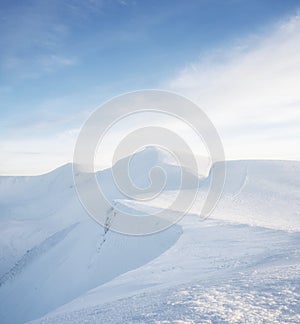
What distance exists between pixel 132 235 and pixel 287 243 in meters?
15.4

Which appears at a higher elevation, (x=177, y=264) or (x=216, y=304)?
(x=216, y=304)

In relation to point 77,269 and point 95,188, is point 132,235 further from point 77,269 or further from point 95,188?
point 95,188

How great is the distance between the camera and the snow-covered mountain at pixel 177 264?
7.90 m

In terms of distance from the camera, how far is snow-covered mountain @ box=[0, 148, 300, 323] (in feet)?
25.9

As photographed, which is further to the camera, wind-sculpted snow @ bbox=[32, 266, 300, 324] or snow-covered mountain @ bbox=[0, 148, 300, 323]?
snow-covered mountain @ bbox=[0, 148, 300, 323]

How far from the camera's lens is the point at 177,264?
Answer: 1411 centimetres

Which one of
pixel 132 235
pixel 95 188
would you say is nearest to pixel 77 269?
pixel 132 235

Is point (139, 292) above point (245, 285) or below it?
below

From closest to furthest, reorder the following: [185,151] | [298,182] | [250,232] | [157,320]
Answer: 1. [157,320]
2. [250,232]
3. [298,182]
4. [185,151]

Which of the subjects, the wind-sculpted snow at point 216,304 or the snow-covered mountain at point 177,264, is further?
the snow-covered mountain at point 177,264

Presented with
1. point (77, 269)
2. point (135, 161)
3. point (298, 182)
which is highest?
point (135, 161)

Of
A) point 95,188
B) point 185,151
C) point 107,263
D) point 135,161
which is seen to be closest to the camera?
point 107,263

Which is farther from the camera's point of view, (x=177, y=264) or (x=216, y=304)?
(x=177, y=264)

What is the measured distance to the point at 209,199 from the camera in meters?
34.6
